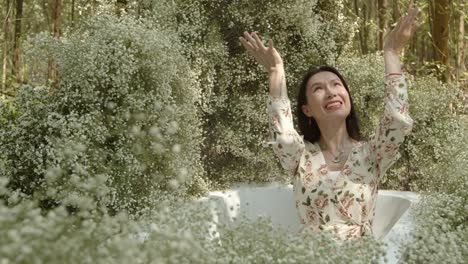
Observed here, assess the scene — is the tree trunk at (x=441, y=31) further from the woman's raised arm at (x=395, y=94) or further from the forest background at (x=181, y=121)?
the woman's raised arm at (x=395, y=94)

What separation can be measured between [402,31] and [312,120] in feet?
2.41

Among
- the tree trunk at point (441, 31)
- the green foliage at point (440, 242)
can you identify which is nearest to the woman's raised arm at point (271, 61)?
the green foliage at point (440, 242)

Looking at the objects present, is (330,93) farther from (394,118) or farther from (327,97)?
(394,118)

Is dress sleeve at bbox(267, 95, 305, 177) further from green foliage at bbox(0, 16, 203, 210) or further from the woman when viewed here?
green foliage at bbox(0, 16, 203, 210)

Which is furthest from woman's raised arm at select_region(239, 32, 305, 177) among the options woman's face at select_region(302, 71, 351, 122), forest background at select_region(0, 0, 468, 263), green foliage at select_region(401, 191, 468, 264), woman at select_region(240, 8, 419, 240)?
green foliage at select_region(401, 191, 468, 264)

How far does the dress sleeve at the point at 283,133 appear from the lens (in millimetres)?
3230

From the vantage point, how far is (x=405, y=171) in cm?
524

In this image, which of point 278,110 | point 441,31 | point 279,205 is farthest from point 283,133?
point 441,31

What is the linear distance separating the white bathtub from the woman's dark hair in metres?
0.63

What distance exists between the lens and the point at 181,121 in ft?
14.3

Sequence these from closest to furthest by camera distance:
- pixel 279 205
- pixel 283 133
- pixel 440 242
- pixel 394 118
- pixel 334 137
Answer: pixel 440 242, pixel 394 118, pixel 283 133, pixel 334 137, pixel 279 205

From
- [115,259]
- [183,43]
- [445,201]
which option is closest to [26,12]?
[183,43]

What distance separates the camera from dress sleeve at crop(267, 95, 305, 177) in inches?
127

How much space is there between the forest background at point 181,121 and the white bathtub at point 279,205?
0.78 feet
